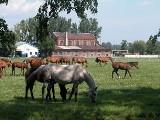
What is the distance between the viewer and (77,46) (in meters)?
150

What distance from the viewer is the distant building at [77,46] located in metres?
138

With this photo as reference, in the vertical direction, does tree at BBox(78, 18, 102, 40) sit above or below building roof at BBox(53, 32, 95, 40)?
above

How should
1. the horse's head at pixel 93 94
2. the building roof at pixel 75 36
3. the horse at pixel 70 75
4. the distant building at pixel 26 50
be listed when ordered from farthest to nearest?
the building roof at pixel 75 36 < the distant building at pixel 26 50 < the horse at pixel 70 75 < the horse's head at pixel 93 94

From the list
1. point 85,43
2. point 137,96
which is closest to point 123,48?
point 85,43

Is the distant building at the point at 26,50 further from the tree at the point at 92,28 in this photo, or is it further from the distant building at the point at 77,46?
the tree at the point at 92,28

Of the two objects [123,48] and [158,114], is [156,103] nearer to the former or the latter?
[158,114]

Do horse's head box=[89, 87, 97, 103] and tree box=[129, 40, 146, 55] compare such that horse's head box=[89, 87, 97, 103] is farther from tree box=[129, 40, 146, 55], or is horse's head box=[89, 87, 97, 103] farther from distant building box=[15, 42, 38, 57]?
tree box=[129, 40, 146, 55]

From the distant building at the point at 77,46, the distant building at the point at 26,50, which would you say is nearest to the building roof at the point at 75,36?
the distant building at the point at 77,46

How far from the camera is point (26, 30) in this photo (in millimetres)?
143875

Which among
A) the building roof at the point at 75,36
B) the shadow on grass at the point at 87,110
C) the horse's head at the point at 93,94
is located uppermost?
the building roof at the point at 75,36

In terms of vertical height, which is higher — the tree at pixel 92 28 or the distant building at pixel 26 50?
the tree at pixel 92 28

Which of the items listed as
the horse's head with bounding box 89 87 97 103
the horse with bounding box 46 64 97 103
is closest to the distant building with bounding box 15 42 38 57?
the horse with bounding box 46 64 97 103

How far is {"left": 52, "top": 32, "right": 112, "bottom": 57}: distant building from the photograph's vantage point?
453 ft

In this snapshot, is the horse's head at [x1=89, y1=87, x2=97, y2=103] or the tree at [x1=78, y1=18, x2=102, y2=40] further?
the tree at [x1=78, y1=18, x2=102, y2=40]
